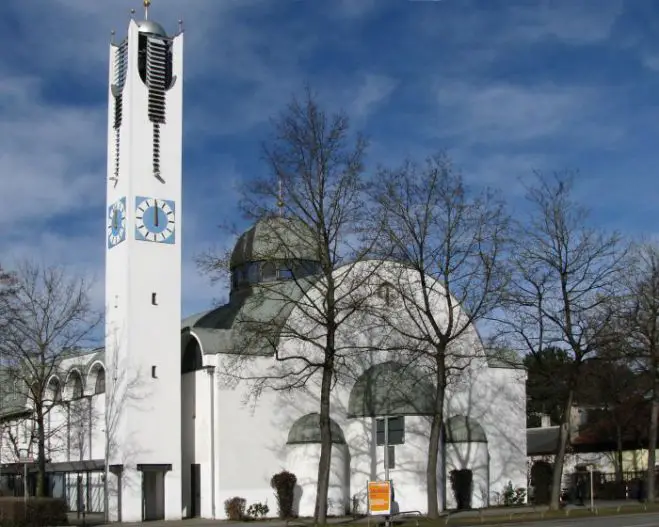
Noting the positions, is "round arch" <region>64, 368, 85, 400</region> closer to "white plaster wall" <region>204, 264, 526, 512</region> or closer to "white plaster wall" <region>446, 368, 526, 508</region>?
"white plaster wall" <region>204, 264, 526, 512</region>

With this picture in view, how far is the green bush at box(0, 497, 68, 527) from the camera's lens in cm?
3297

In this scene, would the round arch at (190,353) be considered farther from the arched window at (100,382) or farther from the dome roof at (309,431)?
the dome roof at (309,431)

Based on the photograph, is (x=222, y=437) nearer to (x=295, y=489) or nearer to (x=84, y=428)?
(x=295, y=489)

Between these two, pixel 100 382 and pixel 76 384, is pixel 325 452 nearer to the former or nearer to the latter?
pixel 100 382

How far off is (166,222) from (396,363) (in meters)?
11.5

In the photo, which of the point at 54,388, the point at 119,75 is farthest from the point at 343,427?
the point at 119,75

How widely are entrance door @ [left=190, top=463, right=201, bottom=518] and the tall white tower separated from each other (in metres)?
1.73

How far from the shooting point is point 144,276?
129 ft

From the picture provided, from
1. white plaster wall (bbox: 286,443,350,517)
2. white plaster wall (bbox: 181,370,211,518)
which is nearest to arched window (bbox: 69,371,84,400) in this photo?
white plaster wall (bbox: 181,370,211,518)

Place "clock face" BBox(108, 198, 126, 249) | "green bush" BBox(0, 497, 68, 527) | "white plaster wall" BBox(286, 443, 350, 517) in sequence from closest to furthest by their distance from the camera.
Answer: "green bush" BBox(0, 497, 68, 527) → "clock face" BBox(108, 198, 126, 249) → "white plaster wall" BBox(286, 443, 350, 517)

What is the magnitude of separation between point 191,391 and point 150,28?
15.2 metres

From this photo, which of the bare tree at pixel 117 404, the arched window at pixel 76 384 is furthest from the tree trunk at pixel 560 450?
the arched window at pixel 76 384

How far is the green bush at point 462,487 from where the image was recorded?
42.9m

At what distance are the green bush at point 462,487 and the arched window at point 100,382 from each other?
16.0 metres
